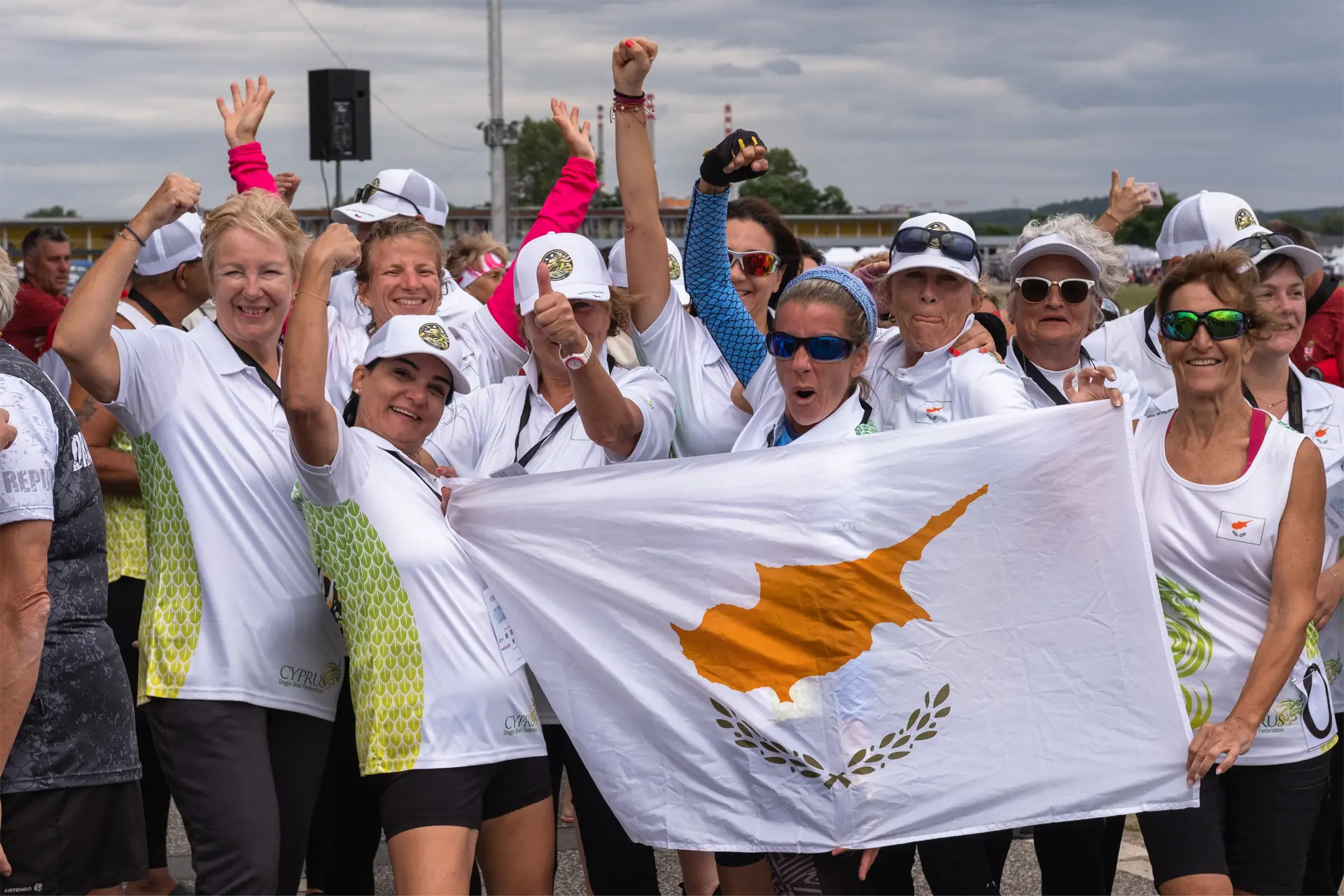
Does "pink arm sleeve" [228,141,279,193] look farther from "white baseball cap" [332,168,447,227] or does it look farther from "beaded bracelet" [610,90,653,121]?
"beaded bracelet" [610,90,653,121]

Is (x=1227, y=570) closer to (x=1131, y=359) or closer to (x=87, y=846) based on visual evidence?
(x=1131, y=359)

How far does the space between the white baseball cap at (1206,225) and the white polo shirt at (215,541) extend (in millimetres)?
3168

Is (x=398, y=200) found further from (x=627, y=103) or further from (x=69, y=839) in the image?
(x=69, y=839)

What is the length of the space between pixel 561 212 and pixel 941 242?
1815mm

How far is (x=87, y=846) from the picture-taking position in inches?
130

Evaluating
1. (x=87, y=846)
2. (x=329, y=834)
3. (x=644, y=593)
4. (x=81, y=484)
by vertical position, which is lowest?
(x=329, y=834)

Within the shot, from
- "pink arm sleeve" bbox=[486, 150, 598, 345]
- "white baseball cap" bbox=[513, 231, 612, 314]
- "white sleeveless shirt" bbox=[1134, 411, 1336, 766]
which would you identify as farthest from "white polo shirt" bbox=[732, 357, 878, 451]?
"pink arm sleeve" bbox=[486, 150, 598, 345]

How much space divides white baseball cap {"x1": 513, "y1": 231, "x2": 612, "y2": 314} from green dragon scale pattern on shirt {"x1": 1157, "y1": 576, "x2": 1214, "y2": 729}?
1791mm

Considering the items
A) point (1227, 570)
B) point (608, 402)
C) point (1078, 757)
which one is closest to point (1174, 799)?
point (1078, 757)

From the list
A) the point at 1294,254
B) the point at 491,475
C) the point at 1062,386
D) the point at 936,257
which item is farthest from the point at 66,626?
the point at 1294,254

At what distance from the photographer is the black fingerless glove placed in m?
4.29

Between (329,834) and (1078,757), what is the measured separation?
99.1 inches

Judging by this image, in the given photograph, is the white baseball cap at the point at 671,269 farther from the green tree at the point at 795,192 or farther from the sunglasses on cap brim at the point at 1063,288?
the green tree at the point at 795,192

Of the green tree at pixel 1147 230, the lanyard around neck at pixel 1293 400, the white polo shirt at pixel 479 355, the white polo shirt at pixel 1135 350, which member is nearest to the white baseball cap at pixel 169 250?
the white polo shirt at pixel 479 355
